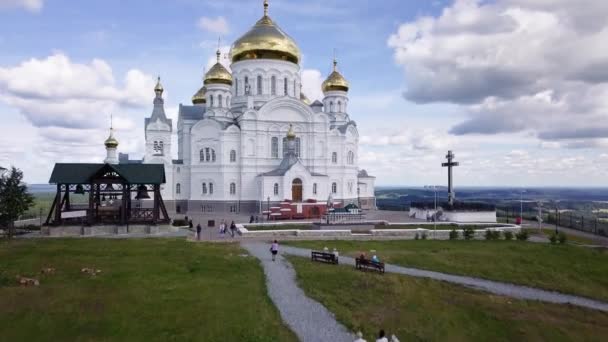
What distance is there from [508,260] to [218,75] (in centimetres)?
3573

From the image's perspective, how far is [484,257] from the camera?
2375 centimetres

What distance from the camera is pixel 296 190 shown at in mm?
44656

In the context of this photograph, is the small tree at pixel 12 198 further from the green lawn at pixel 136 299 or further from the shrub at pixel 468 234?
the shrub at pixel 468 234

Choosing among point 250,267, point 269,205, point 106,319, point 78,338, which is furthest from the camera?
point 269,205

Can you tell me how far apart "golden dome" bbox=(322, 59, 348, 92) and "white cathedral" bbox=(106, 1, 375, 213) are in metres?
3.76

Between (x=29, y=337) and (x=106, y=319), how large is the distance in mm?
1814

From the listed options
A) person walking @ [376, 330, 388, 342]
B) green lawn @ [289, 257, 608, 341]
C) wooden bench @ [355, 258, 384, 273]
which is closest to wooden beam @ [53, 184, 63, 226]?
green lawn @ [289, 257, 608, 341]

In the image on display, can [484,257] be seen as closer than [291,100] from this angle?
Yes

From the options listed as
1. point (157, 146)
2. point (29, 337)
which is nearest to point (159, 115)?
point (157, 146)

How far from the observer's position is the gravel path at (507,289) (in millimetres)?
18656

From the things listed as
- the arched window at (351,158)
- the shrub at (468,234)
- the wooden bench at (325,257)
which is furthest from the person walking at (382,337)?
the arched window at (351,158)

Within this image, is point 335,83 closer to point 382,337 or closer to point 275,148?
point 275,148

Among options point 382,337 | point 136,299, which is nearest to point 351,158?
point 136,299

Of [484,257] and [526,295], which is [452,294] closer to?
[526,295]
